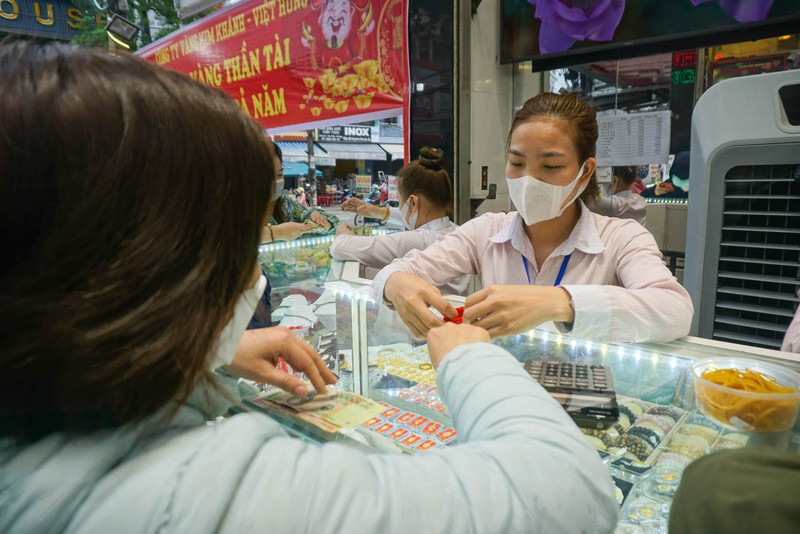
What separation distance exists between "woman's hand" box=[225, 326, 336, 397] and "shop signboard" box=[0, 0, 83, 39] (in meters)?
8.86

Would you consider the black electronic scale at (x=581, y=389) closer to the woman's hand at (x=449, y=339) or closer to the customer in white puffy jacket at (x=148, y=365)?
the woman's hand at (x=449, y=339)

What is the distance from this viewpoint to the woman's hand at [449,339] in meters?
0.79

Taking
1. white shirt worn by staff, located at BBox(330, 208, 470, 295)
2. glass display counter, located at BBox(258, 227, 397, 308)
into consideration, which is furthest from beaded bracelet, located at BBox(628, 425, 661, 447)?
white shirt worn by staff, located at BBox(330, 208, 470, 295)

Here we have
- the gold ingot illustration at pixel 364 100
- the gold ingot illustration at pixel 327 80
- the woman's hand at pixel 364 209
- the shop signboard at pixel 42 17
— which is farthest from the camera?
the shop signboard at pixel 42 17

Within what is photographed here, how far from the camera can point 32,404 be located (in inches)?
19.9

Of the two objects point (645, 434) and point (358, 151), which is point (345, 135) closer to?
point (358, 151)

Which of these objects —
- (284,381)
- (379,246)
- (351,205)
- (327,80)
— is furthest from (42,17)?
(284,381)

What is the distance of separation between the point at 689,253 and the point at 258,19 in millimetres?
4940

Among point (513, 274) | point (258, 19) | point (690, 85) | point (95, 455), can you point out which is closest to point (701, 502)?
point (95, 455)

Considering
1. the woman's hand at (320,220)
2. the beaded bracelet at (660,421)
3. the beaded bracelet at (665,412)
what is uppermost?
the woman's hand at (320,220)

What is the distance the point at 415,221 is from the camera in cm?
328

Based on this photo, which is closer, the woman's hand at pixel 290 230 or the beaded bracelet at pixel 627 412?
the beaded bracelet at pixel 627 412

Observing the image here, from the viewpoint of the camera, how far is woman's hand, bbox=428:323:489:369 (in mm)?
793

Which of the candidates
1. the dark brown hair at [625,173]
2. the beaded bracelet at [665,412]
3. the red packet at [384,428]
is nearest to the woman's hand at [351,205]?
the dark brown hair at [625,173]
